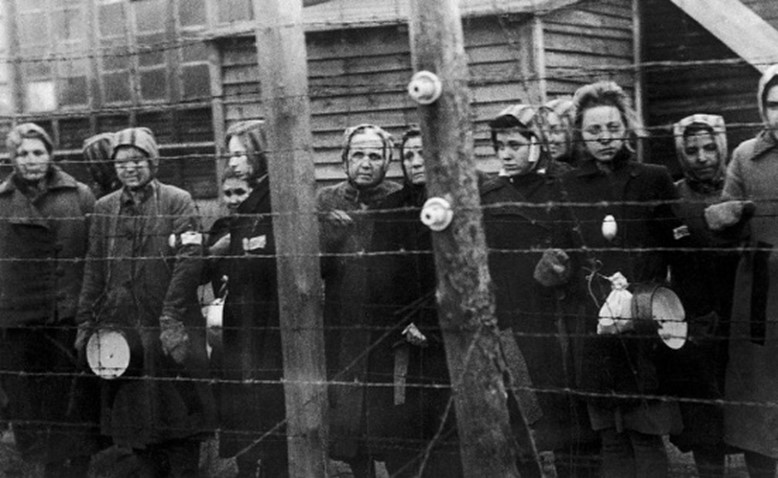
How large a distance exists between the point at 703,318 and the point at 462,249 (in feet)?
3.59

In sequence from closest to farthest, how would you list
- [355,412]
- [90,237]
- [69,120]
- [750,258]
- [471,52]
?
[750,258]
[355,412]
[90,237]
[471,52]
[69,120]

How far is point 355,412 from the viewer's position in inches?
188

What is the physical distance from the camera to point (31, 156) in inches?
213

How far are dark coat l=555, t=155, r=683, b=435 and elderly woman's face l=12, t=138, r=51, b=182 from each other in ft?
8.10

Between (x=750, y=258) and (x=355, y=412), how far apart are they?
1.67 metres

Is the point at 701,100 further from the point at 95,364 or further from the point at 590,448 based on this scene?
the point at 95,364

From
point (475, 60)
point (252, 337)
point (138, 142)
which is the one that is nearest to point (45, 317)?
point (138, 142)

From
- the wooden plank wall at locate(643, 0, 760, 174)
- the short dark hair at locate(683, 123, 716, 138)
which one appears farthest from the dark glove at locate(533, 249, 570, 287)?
the wooden plank wall at locate(643, 0, 760, 174)

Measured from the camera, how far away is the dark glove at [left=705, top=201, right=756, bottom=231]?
13.1 feet

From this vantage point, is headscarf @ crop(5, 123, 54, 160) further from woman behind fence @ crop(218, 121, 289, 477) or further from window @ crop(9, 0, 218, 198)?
window @ crop(9, 0, 218, 198)

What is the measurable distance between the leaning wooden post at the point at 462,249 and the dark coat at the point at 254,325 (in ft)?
3.95

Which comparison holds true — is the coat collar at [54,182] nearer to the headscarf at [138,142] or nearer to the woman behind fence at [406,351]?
the headscarf at [138,142]

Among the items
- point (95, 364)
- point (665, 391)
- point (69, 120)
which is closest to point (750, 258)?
point (665, 391)

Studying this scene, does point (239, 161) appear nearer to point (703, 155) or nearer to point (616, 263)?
point (616, 263)
